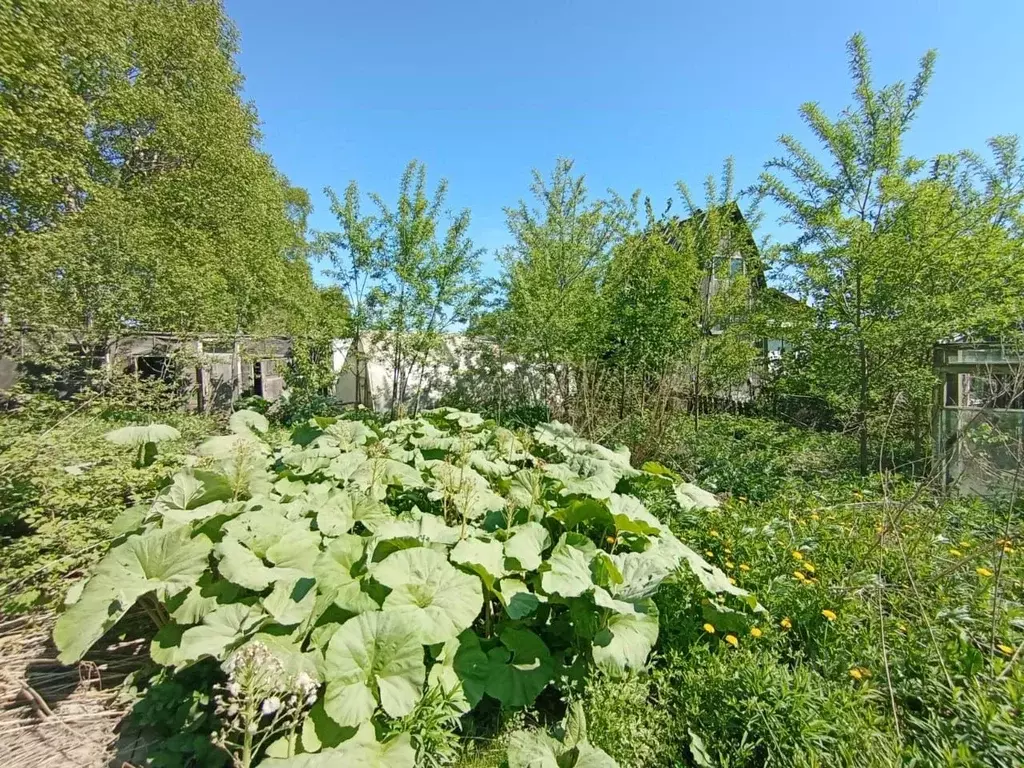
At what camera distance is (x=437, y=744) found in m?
1.58

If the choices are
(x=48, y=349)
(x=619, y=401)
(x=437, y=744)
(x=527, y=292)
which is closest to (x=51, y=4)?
(x=48, y=349)

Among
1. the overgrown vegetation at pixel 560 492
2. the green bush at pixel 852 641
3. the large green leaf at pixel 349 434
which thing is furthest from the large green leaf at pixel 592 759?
the large green leaf at pixel 349 434

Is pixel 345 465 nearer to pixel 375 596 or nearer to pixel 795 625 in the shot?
pixel 375 596

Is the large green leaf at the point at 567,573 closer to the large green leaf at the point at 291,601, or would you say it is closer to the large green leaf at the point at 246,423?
the large green leaf at the point at 291,601

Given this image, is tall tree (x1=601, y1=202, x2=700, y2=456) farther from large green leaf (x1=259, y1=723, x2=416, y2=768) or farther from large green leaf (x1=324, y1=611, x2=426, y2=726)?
large green leaf (x1=259, y1=723, x2=416, y2=768)

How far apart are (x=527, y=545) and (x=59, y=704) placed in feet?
6.58

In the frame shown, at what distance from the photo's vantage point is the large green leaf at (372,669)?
1374 mm

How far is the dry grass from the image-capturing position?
1.62 metres

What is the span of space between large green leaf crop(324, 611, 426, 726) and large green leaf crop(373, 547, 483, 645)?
5 cm

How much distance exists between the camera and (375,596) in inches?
70.5

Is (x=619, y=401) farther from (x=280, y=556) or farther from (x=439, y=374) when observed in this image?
(x=439, y=374)

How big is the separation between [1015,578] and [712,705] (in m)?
1.78

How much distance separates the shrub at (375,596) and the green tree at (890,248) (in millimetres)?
3519

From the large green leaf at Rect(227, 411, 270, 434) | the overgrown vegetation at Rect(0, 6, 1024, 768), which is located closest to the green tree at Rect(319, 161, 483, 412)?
the overgrown vegetation at Rect(0, 6, 1024, 768)
